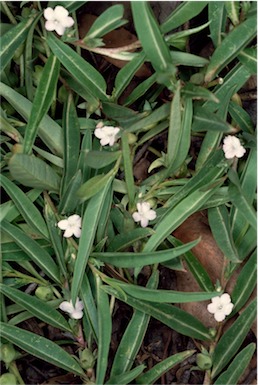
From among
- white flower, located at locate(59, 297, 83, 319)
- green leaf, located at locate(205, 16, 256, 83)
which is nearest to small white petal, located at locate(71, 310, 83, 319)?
white flower, located at locate(59, 297, 83, 319)

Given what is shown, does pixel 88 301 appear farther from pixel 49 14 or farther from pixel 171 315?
pixel 49 14

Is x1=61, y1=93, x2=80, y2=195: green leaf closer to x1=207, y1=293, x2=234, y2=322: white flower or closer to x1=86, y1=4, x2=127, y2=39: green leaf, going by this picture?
x1=86, y1=4, x2=127, y2=39: green leaf

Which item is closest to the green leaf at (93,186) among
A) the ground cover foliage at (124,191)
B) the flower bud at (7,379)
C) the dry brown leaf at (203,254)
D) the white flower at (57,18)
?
the ground cover foliage at (124,191)

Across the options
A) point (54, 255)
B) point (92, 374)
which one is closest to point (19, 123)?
point (54, 255)

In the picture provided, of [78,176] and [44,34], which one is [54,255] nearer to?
[78,176]

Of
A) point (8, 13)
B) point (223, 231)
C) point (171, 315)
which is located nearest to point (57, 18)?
point (8, 13)
